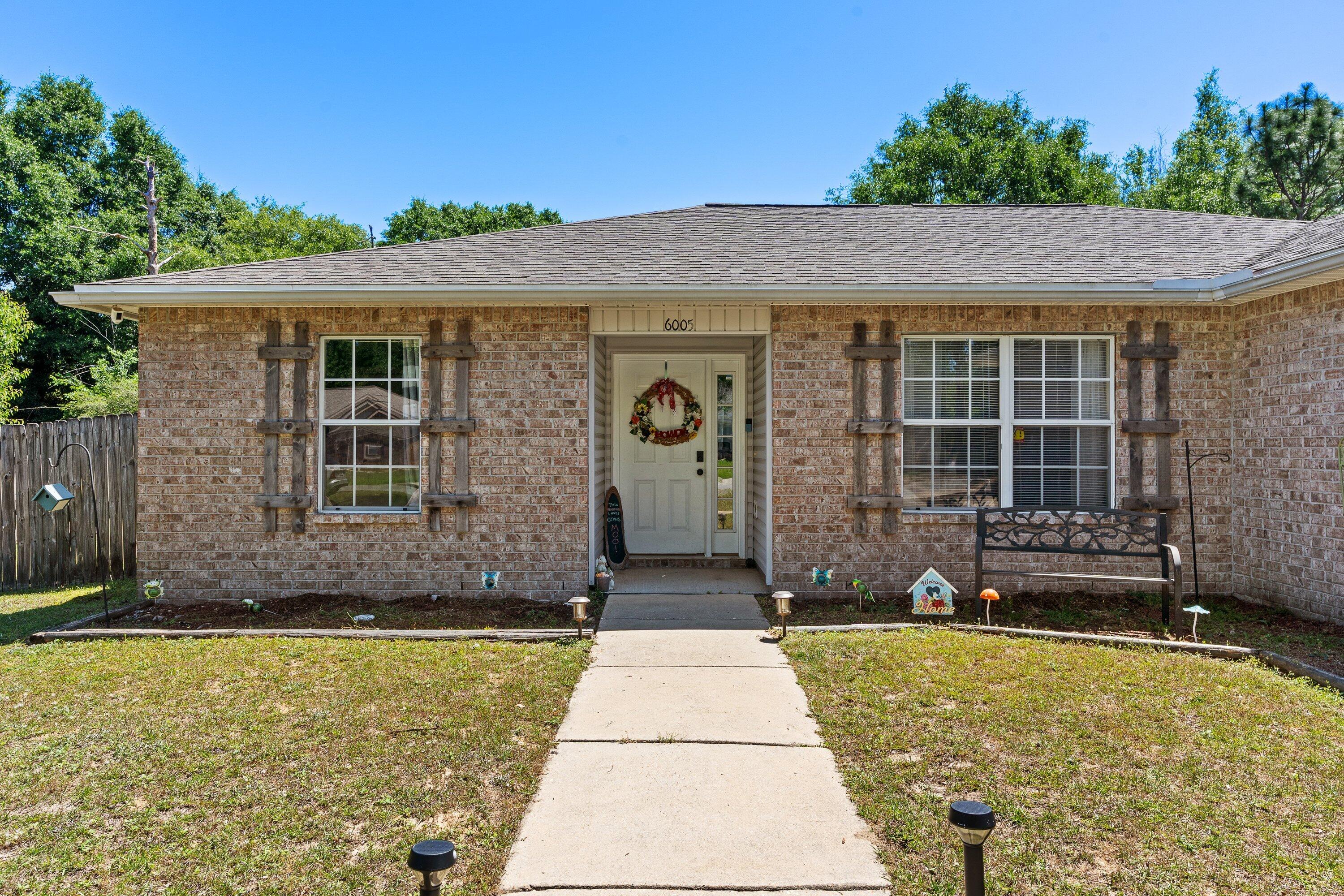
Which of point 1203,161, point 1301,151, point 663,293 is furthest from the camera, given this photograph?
point 1203,161

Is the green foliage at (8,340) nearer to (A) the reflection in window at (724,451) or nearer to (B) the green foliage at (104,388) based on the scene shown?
(B) the green foliage at (104,388)

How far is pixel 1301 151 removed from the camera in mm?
18250

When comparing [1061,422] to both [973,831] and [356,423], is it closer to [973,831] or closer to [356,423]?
[973,831]

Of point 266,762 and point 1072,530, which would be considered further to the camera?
point 1072,530

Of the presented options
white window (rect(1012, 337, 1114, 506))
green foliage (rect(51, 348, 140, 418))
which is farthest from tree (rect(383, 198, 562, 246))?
white window (rect(1012, 337, 1114, 506))

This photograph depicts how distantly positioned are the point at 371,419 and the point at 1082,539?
673cm

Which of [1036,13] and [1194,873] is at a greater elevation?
[1036,13]

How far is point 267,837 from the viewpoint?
3000mm

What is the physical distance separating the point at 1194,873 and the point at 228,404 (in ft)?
25.1

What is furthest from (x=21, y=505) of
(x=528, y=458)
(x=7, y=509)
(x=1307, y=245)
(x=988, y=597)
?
(x=1307, y=245)

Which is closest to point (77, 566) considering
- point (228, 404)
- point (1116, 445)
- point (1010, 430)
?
point (228, 404)

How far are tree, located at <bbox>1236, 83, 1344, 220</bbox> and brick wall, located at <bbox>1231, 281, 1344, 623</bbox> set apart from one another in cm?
1598

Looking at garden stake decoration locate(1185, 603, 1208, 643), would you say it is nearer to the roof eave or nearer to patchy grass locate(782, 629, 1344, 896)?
patchy grass locate(782, 629, 1344, 896)

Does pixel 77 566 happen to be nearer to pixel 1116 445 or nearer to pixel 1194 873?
pixel 1194 873
